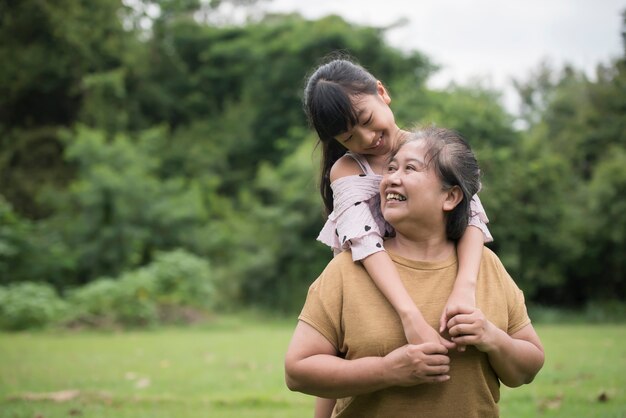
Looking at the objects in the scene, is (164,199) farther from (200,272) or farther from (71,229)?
(200,272)

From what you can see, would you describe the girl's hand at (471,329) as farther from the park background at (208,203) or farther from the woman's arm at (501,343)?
the park background at (208,203)

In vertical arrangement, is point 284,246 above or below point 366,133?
above

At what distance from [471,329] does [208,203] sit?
2546 cm

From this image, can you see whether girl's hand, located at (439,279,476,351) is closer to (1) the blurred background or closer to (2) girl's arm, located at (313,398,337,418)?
(2) girl's arm, located at (313,398,337,418)

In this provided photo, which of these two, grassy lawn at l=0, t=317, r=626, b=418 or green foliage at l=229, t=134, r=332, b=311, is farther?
green foliage at l=229, t=134, r=332, b=311

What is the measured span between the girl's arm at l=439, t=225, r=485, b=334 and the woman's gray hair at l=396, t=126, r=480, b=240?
2.1 inches

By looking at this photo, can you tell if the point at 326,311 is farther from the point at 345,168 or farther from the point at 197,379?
the point at 197,379

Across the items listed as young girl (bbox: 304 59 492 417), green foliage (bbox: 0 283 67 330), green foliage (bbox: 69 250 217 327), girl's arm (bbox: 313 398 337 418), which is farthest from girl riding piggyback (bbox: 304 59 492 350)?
green foliage (bbox: 0 283 67 330)

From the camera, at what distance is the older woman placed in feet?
7.13

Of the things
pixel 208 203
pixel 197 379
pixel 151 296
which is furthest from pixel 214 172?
pixel 197 379

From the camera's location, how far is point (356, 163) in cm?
311

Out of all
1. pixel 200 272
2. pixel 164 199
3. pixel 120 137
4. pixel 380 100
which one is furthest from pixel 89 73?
pixel 380 100

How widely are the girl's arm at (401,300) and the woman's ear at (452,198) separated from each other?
10.7 inches

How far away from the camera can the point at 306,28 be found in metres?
28.3
